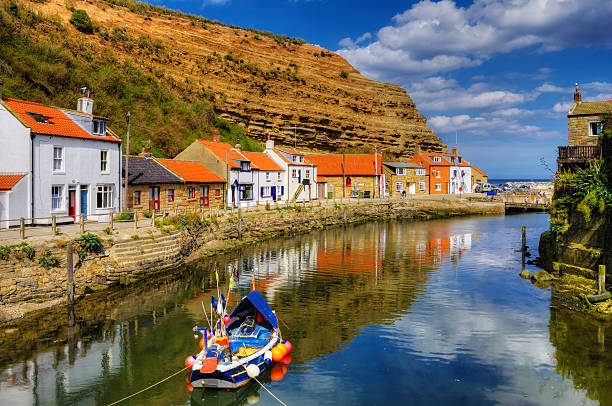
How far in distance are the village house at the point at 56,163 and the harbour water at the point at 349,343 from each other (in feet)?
28.4

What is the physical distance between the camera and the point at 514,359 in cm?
1808

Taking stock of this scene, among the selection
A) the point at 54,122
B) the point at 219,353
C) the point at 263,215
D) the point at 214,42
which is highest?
the point at 214,42

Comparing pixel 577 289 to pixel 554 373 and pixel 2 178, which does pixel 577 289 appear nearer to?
pixel 554 373

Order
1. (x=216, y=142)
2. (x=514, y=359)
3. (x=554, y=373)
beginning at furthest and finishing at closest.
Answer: (x=216, y=142) → (x=514, y=359) → (x=554, y=373)

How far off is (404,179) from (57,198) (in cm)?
6719

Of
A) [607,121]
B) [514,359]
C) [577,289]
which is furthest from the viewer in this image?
[607,121]

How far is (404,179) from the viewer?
86.2 m

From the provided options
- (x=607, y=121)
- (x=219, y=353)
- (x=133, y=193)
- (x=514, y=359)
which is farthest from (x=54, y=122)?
(x=607, y=121)

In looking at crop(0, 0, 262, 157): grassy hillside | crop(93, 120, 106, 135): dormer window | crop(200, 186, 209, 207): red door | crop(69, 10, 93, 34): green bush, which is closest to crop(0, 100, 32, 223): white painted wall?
crop(93, 120, 106, 135): dormer window

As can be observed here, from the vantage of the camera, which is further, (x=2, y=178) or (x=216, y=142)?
(x=216, y=142)

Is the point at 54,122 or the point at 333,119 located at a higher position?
the point at 333,119

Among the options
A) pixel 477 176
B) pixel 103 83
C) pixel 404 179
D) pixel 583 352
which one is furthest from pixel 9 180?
pixel 477 176

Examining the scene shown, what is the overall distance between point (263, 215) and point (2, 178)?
26.2 meters

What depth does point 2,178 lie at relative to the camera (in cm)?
2705
